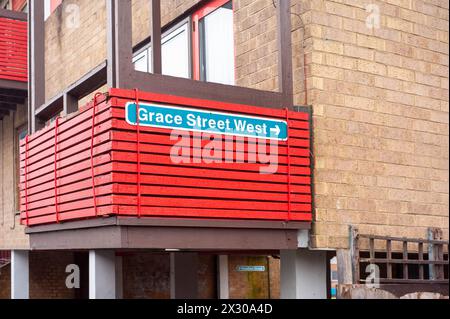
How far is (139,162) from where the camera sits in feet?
22.5

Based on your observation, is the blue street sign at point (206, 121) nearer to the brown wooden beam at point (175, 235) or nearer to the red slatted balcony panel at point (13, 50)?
the brown wooden beam at point (175, 235)

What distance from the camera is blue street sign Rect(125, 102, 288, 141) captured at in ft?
22.9

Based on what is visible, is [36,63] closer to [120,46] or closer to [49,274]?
[120,46]

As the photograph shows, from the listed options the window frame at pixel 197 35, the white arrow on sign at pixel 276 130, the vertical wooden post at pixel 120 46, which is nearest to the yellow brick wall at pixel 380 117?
the white arrow on sign at pixel 276 130

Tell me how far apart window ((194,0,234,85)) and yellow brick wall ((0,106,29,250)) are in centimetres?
689

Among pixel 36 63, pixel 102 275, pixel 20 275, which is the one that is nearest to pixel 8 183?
pixel 20 275

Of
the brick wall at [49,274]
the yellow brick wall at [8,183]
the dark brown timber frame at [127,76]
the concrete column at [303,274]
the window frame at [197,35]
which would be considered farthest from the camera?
the yellow brick wall at [8,183]

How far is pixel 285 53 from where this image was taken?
25.9ft

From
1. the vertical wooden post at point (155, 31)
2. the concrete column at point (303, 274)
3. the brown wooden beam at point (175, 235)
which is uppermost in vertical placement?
the vertical wooden post at point (155, 31)

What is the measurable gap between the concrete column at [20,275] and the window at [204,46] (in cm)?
500

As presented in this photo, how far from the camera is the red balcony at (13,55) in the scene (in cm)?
1538

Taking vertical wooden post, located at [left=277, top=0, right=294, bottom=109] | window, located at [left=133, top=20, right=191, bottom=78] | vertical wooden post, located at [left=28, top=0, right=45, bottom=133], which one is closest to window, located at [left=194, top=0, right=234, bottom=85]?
window, located at [left=133, top=20, right=191, bottom=78]

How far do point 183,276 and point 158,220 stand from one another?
22.4ft

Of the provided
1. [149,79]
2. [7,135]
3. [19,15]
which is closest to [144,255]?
[7,135]
